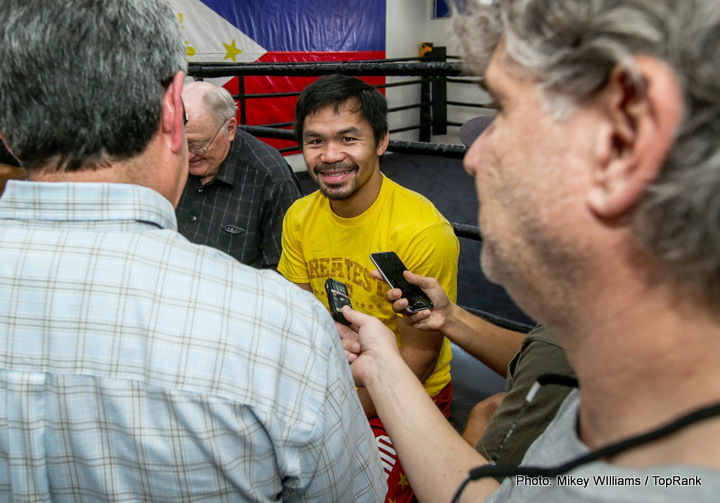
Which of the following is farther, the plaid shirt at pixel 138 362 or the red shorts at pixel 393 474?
the red shorts at pixel 393 474

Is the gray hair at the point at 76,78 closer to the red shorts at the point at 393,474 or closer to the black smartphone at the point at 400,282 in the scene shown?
the black smartphone at the point at 400,282

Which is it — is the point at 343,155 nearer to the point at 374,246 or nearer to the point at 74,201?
the point at 374,246

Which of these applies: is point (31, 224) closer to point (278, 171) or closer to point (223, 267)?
point (223, 267)

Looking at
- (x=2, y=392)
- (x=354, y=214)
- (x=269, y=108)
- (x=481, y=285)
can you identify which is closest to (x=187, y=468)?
(x=2, y=392)

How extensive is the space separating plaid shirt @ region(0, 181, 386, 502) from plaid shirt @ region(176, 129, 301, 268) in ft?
4.39

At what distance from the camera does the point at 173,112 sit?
823 millimetres

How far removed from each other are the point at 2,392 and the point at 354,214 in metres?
1.16

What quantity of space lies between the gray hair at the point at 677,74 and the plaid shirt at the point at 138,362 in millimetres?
465

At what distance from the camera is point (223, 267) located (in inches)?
29.6

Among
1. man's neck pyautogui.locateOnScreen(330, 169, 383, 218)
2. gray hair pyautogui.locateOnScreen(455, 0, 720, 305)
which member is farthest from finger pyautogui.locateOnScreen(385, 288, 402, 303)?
gray hair pyautogui.locateOnScreen(455, 0, 720, 305)

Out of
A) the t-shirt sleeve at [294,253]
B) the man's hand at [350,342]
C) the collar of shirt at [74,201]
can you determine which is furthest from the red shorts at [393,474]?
the collar of shirt at [74,201]

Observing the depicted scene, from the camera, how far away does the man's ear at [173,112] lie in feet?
2.67

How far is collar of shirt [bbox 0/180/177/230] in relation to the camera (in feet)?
2.35

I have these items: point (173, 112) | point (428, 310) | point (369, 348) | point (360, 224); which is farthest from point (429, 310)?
point (173, 112)
